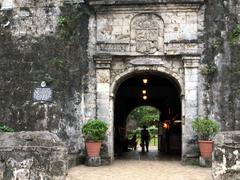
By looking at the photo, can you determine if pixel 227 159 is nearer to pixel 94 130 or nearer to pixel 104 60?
pixel 94 130

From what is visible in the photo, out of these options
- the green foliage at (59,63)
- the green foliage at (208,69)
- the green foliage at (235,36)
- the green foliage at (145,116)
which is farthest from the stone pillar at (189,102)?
the green foliage at (145,116)

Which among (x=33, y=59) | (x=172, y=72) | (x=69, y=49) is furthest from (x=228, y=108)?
(x=33, y=59)

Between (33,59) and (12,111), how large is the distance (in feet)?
4.81

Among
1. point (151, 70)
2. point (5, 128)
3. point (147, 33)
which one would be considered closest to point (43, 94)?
point (5, 128)

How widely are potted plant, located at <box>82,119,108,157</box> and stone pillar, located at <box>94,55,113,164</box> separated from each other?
51 cm

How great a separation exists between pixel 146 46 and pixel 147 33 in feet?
1.12

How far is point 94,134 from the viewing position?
11297 millimetres

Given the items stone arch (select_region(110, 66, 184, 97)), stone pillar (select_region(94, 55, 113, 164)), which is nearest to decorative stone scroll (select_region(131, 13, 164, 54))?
stone arch (select_region(110, 66, 184, 97))

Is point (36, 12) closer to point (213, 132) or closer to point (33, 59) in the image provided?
point (33, 59)

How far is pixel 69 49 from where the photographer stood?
1209cm

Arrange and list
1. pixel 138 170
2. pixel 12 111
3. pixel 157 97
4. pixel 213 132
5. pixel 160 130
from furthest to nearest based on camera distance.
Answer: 1. pixel 160 130
2. pixel 157 97
3. pixel 12 111
4. pixel 213 132
5. pixel 138 170

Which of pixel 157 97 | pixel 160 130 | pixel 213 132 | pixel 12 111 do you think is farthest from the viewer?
pixel 160 130

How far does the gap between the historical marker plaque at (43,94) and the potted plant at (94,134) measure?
1300 millimetres

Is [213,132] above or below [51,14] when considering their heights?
below
